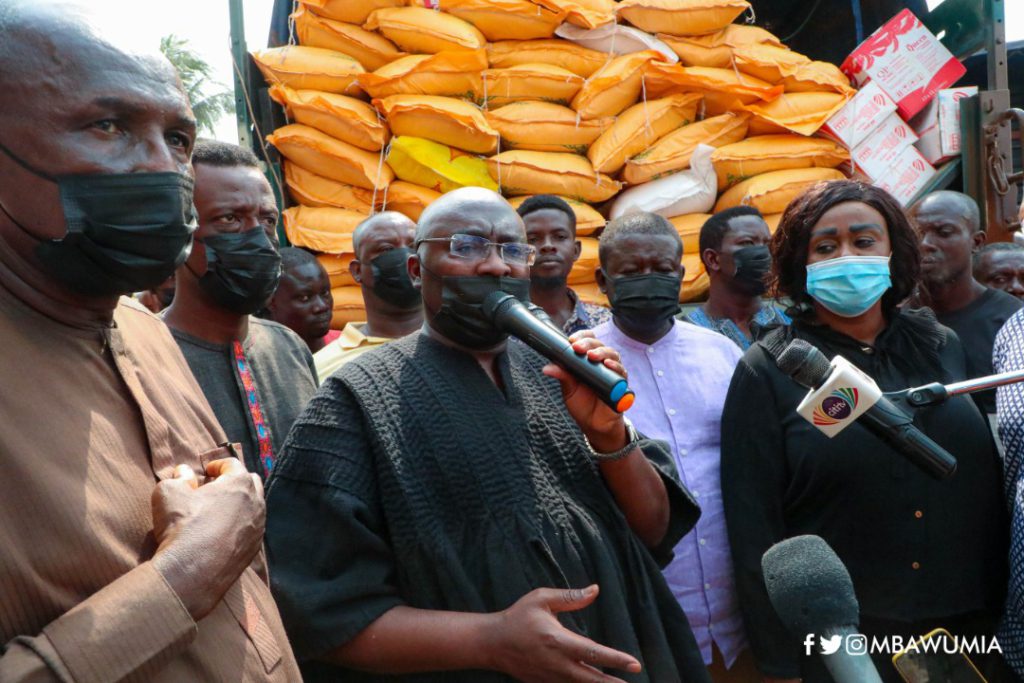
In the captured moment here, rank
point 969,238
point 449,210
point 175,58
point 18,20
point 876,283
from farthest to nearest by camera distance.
Answer: point 175,58
point 969,238
point 876,283
point 449,210
point 18,20

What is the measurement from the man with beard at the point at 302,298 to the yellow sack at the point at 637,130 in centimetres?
134

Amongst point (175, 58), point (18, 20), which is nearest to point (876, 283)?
point (18, 20)

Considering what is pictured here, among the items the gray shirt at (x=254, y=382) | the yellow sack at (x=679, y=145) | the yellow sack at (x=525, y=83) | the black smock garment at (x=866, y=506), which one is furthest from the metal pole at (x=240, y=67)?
the black smock garment at (x=866, y=506)

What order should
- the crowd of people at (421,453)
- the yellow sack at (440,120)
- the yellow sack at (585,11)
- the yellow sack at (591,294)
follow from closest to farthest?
the crowd of people at (421,453) < the yellow sack at (440,120) < the yellow sack at (591,294) < the yellow sack at (585,11)

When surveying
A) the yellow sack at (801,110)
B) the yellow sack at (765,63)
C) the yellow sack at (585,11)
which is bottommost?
the yellow sack at (801,110)

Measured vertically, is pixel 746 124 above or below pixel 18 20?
below

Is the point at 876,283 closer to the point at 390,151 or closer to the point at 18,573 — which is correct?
the point at 18,573

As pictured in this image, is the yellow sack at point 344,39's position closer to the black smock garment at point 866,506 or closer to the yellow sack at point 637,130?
the yellow sack at point 637,130

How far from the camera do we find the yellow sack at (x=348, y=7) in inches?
159

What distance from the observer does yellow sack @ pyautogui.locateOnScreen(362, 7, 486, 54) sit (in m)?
3.98

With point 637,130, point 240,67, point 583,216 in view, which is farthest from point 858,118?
point 240,67

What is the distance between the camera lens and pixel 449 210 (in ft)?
6.01

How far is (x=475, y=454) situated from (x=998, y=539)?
1393mm

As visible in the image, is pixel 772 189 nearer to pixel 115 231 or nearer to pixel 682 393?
pixel 682 393
